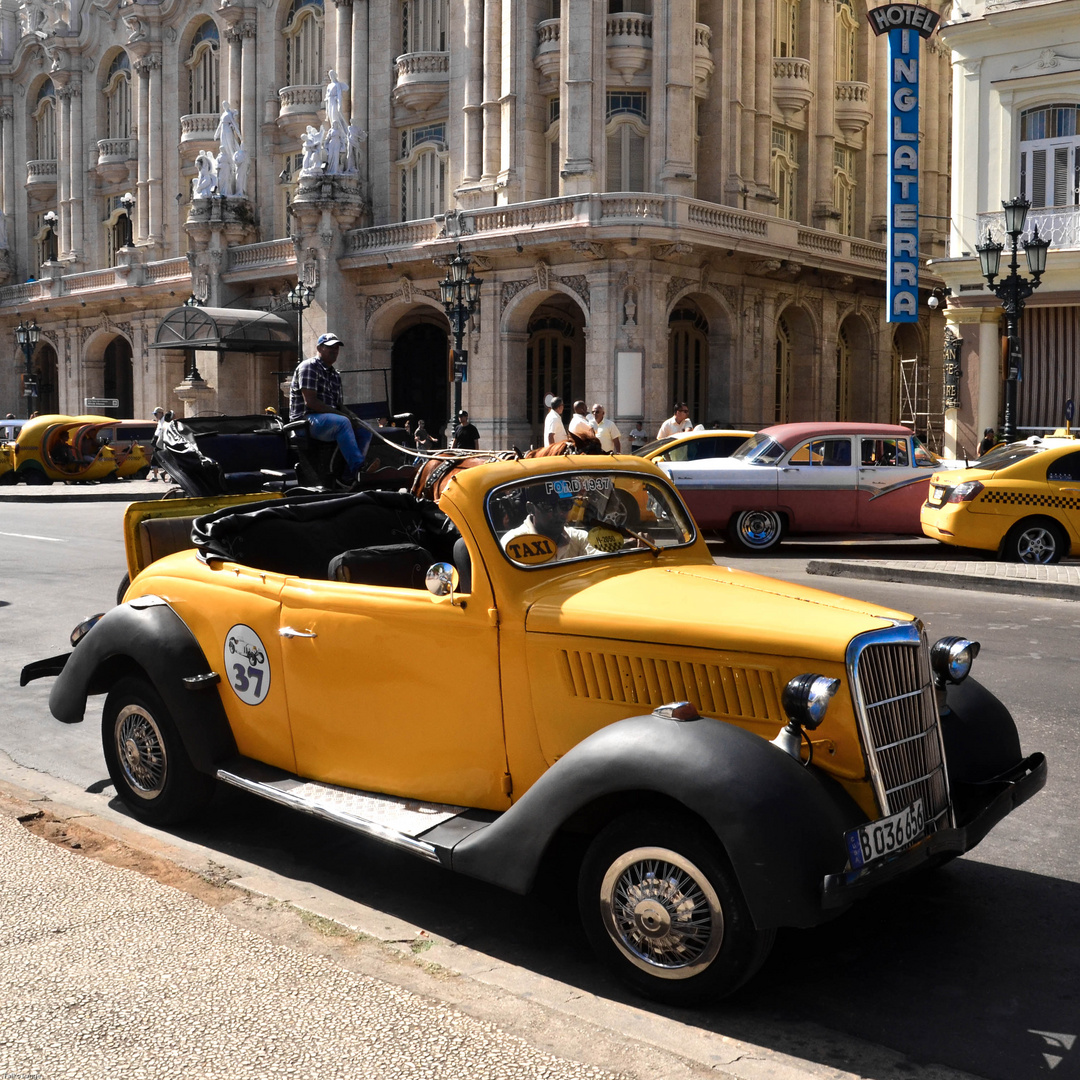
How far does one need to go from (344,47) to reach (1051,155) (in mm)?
21233

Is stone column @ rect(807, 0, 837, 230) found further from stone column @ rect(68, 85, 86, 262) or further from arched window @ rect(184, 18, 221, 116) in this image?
stone column @ rect(68, 85, 86, 262)

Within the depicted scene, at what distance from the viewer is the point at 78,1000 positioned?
371cm

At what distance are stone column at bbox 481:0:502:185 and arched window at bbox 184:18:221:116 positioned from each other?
48.3 feet

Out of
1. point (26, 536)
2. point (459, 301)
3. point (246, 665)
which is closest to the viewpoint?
point (246, 665)

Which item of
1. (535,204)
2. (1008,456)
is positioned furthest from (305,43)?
(1008,456)

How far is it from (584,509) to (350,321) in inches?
1259

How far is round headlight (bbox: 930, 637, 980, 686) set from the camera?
4.59 meters

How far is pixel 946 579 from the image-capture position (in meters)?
13.1

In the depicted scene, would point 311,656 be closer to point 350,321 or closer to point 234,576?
point 234,576

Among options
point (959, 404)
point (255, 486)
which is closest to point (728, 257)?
point (959, 404)

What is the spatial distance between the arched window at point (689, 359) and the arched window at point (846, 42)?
1028cm

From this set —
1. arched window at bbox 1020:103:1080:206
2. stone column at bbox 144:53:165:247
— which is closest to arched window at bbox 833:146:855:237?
arched window at bbox 1020:103:1080:206

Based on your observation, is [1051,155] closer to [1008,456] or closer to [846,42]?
[1008,456]

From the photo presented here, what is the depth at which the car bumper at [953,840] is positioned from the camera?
356cm
